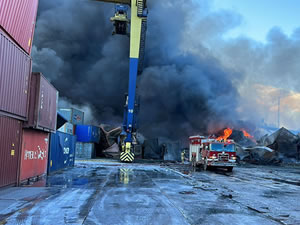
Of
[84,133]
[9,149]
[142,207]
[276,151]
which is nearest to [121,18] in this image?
[84,133]

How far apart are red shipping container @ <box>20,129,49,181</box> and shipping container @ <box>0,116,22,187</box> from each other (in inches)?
23.1

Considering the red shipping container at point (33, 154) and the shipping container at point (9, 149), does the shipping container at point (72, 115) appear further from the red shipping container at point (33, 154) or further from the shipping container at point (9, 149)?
the shipping container at point (9, 149)

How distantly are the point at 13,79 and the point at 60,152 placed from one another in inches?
410

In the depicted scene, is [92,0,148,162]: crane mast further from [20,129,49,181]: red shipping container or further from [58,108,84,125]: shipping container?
[20,129,49,181]: red shipping container

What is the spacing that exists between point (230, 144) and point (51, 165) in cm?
1415

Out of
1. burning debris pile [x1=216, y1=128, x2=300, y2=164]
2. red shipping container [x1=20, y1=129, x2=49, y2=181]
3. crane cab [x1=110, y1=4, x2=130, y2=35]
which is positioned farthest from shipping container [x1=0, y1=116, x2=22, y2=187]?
burning debris pile [x1=216, y1=128, x2=300, y2=164]

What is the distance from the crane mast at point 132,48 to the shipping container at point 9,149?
65.6ft

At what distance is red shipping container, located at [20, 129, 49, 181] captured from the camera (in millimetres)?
13125

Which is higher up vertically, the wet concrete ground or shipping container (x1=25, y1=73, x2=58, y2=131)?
shipping container (x1=25, y1=73, x2=58, y2=131)

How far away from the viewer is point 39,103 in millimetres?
13438

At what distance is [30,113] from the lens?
13.1 m

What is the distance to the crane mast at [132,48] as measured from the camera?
1189 inches

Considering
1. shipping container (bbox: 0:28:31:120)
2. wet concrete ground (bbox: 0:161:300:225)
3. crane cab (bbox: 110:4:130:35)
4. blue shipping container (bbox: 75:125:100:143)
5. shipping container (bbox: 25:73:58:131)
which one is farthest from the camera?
blue shipping container (bbox: 75:125:100:143)

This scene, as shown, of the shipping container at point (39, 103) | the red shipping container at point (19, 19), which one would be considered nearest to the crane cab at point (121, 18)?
the red shipping container at point (19, 19)
